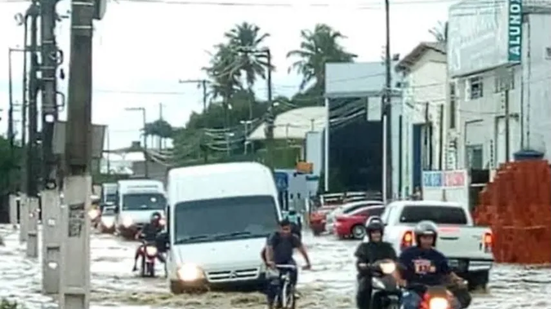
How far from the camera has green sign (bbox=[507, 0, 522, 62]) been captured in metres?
56.6

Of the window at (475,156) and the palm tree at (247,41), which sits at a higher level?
the palm tree at (247,41)

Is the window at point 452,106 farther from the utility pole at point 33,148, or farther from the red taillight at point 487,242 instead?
the red taillight at point 487,242

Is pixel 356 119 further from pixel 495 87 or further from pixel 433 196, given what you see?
pixel 433 196

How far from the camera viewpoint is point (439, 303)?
13.6 m

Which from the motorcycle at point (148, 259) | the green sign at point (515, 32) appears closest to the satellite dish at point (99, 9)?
the motorcycle at point (148, 259)

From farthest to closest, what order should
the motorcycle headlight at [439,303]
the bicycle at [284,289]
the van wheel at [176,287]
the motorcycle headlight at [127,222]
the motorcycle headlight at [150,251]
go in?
the motorcycle headlight at [127,222] → the motorcycle headlight at [150,251] → the van wheel at [176,287] → the bicycle at [284,289] → the motorcycle headlight at [439,303]

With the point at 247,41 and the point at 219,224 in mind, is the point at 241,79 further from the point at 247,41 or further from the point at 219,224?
the point at 219,224

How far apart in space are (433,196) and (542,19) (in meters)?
8.40

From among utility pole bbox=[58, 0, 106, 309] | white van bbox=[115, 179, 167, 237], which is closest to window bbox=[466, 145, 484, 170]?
white van bbox=[115, 179, 167, 237]

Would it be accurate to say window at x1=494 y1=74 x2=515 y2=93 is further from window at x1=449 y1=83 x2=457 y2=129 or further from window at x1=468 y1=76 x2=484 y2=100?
window at x1=449 y1=83 x2=457 y2=129

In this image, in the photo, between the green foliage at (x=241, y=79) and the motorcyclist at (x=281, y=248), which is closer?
the motorcyclist at (x=281, y=248)

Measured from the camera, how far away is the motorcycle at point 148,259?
34938 millimetres

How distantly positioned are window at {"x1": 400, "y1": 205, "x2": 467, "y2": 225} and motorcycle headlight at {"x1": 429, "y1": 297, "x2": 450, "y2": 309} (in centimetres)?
1481

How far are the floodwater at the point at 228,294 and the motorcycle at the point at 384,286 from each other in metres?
7.37
